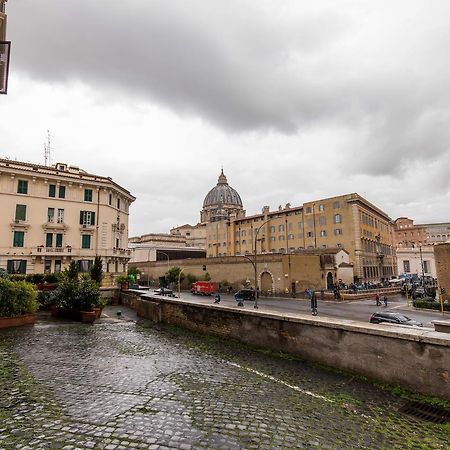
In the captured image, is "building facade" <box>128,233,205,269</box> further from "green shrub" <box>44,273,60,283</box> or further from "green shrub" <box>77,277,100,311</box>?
"green shrub" <box>77,277,100,311</box>

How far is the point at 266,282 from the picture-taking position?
1822 inches

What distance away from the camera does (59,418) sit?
5.68 metres

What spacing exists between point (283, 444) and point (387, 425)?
2265mm

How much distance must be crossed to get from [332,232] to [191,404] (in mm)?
55333

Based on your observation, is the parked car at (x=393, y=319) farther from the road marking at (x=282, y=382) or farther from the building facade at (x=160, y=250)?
the building facade at (x=160, y=250)

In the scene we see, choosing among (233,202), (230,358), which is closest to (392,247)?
(233,202)

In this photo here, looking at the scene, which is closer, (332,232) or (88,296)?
(88,296)

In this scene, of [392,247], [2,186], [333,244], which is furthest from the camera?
[392,247]

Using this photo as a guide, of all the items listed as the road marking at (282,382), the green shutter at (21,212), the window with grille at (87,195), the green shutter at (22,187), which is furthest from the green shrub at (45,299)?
the road marking at (282,382)

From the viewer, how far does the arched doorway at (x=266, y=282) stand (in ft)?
149

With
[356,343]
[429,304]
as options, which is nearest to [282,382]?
[356,343]

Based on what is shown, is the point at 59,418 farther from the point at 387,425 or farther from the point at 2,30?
the point at 2,30

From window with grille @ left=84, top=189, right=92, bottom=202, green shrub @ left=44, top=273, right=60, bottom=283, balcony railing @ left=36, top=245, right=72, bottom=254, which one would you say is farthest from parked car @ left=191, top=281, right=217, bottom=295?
green shrub @ left=44, top=273, right=60, bottom=283

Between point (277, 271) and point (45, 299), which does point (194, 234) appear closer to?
point (277, 271)
